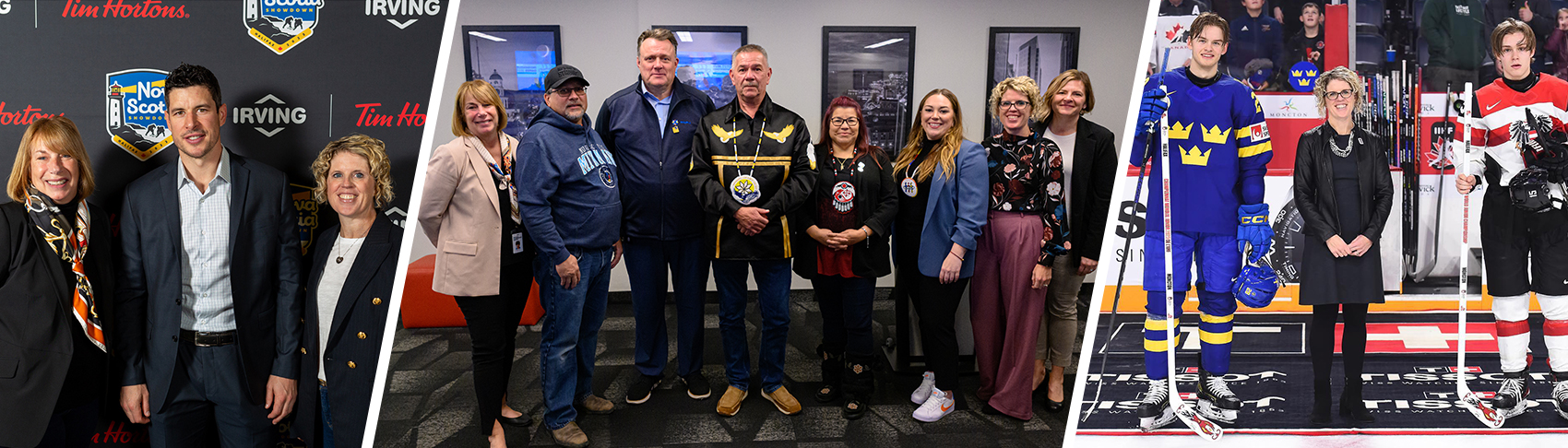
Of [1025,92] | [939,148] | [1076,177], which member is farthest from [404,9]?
[1076,177]

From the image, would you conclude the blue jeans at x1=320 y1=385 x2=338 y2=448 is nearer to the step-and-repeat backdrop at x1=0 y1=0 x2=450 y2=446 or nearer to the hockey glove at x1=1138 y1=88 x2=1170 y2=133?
the step-and-repeat backdrop at x1=0 y1=0 x2=450 y2=446

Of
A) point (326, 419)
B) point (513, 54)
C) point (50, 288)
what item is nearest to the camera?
point (50, 288)

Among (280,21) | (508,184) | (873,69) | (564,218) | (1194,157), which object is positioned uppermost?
(873,69)

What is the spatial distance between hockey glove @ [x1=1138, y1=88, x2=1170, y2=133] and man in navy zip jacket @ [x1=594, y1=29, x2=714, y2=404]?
4.78ft

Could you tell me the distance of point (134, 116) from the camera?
2.46 meters

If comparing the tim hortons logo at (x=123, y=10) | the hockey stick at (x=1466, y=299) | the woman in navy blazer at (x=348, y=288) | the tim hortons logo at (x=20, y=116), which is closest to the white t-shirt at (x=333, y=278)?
the woman in navy blazer at (x=348, y=288)

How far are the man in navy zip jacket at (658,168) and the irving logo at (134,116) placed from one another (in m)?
1.38

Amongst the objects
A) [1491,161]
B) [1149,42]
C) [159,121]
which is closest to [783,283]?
[1149,42]

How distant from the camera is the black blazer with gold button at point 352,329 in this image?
2287 mm

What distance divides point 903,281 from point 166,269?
2.34 meters

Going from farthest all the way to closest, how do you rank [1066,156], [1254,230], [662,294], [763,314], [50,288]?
[662,294]
[763,314]
[1066,156]
[1254,230]
[50,288]

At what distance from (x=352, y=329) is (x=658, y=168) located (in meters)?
1.06

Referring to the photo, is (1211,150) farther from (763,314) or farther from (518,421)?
(518,421)

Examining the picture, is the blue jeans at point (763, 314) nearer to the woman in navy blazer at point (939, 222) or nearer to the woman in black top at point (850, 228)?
the woman in black top at point (850, 228)
